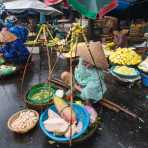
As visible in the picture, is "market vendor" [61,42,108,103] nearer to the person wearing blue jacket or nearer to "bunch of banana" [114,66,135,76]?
"bunch of banana" [114,66,135,76]

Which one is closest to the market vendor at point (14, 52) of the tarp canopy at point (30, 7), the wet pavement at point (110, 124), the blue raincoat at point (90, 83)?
the wet pavement at point (110, 124)

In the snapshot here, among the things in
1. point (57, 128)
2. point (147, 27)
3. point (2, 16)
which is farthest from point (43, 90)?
point (2, 16)

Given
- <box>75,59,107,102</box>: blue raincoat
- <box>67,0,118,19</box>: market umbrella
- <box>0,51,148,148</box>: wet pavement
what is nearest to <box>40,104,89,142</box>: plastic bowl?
<box>0,51,148,148</box>: wet pavement

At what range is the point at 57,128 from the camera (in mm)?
3324

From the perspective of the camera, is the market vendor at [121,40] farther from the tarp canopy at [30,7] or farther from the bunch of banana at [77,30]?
the tarp canopy at [30,7]

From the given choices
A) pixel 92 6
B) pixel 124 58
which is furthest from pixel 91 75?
pixel 124 58

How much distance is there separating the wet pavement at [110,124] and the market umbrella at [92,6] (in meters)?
1.96

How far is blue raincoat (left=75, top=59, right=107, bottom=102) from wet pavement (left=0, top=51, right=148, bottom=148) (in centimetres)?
40

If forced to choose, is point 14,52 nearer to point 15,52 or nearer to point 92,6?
point 15,52

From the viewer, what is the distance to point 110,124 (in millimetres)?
3918

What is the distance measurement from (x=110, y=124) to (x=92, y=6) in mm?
2095

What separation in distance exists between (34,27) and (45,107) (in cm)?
757

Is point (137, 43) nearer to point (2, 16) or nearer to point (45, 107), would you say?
point (45, 107)

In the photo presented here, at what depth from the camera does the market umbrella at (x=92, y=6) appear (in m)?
3.20
